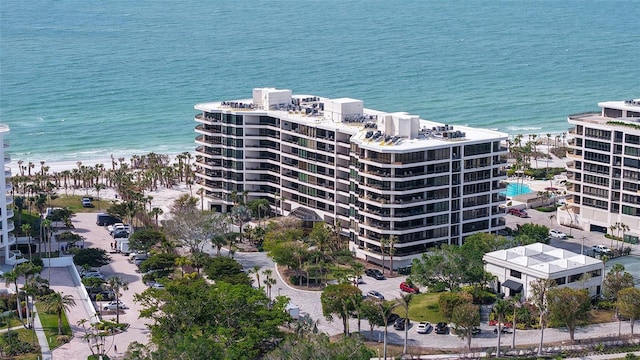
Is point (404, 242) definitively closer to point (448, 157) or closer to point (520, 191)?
point (448, 157)

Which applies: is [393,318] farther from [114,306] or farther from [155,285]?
[114,306]

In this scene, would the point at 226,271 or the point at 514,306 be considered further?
the point at 226,271

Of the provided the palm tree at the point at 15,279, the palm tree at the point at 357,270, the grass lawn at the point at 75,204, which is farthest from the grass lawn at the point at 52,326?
the grass lawn at the point at 75,204

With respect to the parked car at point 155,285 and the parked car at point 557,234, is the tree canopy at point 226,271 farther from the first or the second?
the parked car at point 557,234

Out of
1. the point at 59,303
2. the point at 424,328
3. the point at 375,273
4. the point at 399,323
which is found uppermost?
the point at 59,303

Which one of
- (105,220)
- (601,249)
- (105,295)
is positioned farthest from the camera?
(105,220)

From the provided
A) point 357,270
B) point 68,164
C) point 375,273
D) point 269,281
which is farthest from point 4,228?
point 68,164

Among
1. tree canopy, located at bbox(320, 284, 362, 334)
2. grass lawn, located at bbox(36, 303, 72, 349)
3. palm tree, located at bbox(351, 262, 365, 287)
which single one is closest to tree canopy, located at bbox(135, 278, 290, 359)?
tree canopy, located at bbox(320, 284, 362, 334)
